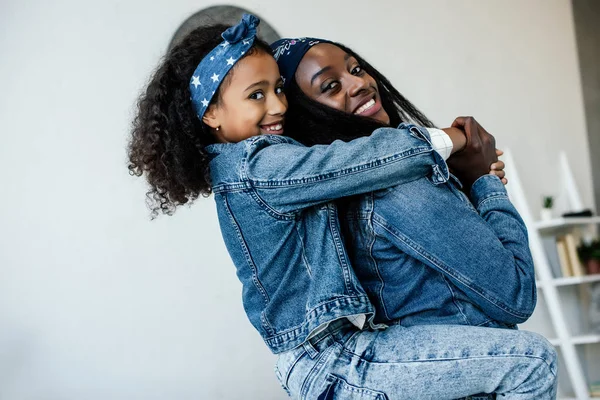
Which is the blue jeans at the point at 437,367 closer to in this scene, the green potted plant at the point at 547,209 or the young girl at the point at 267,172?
the young girl at the point at 267,172

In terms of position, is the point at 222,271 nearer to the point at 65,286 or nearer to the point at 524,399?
the point at 65,286

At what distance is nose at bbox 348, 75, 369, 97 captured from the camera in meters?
1.49

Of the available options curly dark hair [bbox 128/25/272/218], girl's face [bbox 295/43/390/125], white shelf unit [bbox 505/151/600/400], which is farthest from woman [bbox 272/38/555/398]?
white shelf unit [bbox 505/151/600/400]

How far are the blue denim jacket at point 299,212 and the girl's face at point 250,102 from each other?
108 millimetres

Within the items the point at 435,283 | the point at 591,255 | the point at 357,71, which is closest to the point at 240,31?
the point at 357,71

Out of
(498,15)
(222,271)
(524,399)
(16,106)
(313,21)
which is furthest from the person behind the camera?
(498,15)

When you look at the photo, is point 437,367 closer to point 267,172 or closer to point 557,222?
point 267,172

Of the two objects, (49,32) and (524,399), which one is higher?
(49,32)

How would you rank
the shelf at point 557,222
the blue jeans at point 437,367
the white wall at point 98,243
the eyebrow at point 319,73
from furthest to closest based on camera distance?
1. the shelf at point 557,222
2. the white wall at point 98,243
3. the eyebrow at point 319,73
4. the blue jeans at point 437,367

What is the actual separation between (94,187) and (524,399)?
214 centimetres

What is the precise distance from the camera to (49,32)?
280cm

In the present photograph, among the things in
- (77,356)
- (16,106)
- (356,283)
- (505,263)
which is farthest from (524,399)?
(16,106)

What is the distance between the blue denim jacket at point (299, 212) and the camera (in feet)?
3.90

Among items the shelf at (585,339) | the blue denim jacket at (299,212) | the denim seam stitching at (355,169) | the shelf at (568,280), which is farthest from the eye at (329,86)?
the shelf at (585,339)
